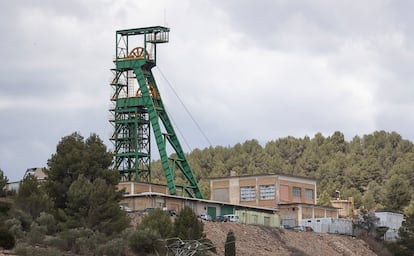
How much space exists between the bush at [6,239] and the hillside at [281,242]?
1922cm

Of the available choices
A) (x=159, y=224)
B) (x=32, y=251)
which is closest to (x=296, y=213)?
(x=159, y=224)

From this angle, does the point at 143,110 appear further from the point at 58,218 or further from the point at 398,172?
the point at 398,172

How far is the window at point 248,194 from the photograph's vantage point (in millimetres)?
108062

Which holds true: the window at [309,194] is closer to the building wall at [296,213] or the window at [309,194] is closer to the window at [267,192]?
the building wall at [296,213]

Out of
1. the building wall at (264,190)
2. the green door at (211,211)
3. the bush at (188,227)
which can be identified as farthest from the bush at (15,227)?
the building wall at (264,190)

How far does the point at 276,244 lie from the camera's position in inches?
3327

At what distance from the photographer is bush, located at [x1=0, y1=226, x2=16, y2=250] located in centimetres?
6044

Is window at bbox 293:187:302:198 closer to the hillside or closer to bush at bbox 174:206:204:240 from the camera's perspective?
the hillside

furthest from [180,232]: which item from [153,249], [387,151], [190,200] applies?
[387,151]

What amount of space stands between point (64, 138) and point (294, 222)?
31.9m

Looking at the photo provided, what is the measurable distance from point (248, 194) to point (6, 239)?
166 ft

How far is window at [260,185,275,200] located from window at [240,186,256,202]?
1.05m

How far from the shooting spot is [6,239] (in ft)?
199

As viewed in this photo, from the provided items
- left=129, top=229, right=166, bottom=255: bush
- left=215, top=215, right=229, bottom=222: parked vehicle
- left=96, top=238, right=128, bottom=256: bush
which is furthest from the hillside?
left=96, top=238, right=128, bottom=256: bush
